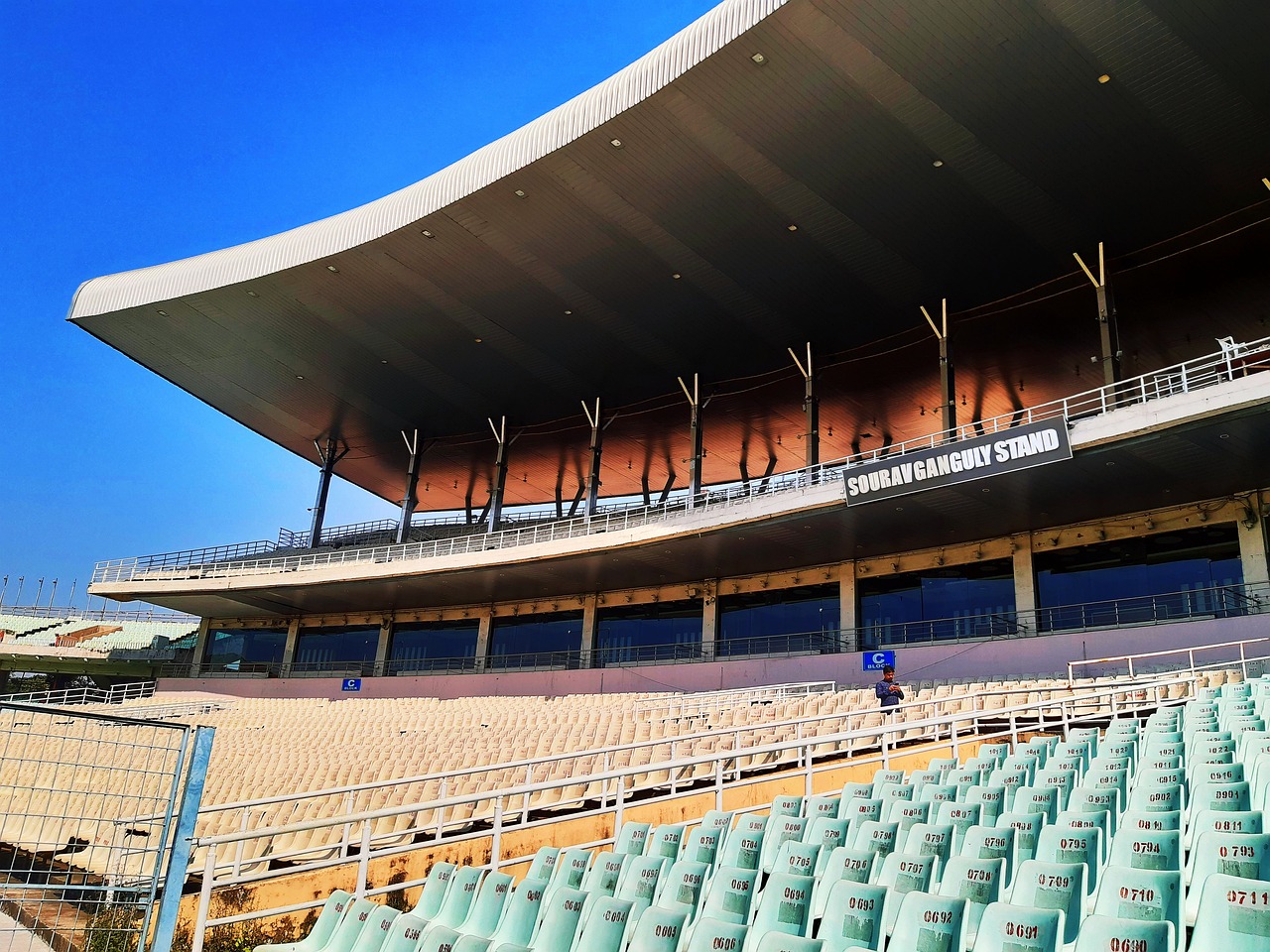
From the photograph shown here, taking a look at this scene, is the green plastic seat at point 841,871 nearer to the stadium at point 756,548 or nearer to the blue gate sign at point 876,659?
the stadium at point 756,548

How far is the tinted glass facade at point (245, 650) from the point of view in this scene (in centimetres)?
3722

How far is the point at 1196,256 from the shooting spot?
70.9 feet

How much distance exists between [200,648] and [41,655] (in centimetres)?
650

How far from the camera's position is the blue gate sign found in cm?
2308

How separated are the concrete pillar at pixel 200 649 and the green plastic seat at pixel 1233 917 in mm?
39380

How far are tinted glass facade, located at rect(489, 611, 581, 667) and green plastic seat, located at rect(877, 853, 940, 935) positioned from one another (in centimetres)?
2602

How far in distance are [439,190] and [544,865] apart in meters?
Answer: 19.9

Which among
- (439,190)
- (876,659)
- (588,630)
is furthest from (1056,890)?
(588,630)

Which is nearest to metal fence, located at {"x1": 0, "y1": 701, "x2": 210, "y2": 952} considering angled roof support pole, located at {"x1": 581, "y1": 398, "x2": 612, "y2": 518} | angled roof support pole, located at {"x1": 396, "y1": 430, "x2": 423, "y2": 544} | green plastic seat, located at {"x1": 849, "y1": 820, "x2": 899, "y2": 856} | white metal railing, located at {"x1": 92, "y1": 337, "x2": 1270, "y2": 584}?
green plastic seat, located at {"x1": 849, "y1": 820, "x2": 899, "y2": 856}

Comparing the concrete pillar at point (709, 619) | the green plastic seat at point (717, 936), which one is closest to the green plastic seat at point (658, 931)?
the green plastic seat at point (717, 936)

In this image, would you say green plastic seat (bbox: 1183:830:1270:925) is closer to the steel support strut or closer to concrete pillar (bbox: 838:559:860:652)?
concrete pillar (bbox: 838:559:860:652)

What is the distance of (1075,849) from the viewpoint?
4.55m

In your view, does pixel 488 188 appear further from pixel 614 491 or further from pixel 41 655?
pixel 41 655

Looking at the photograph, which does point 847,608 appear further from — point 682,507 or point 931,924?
point 931,924
